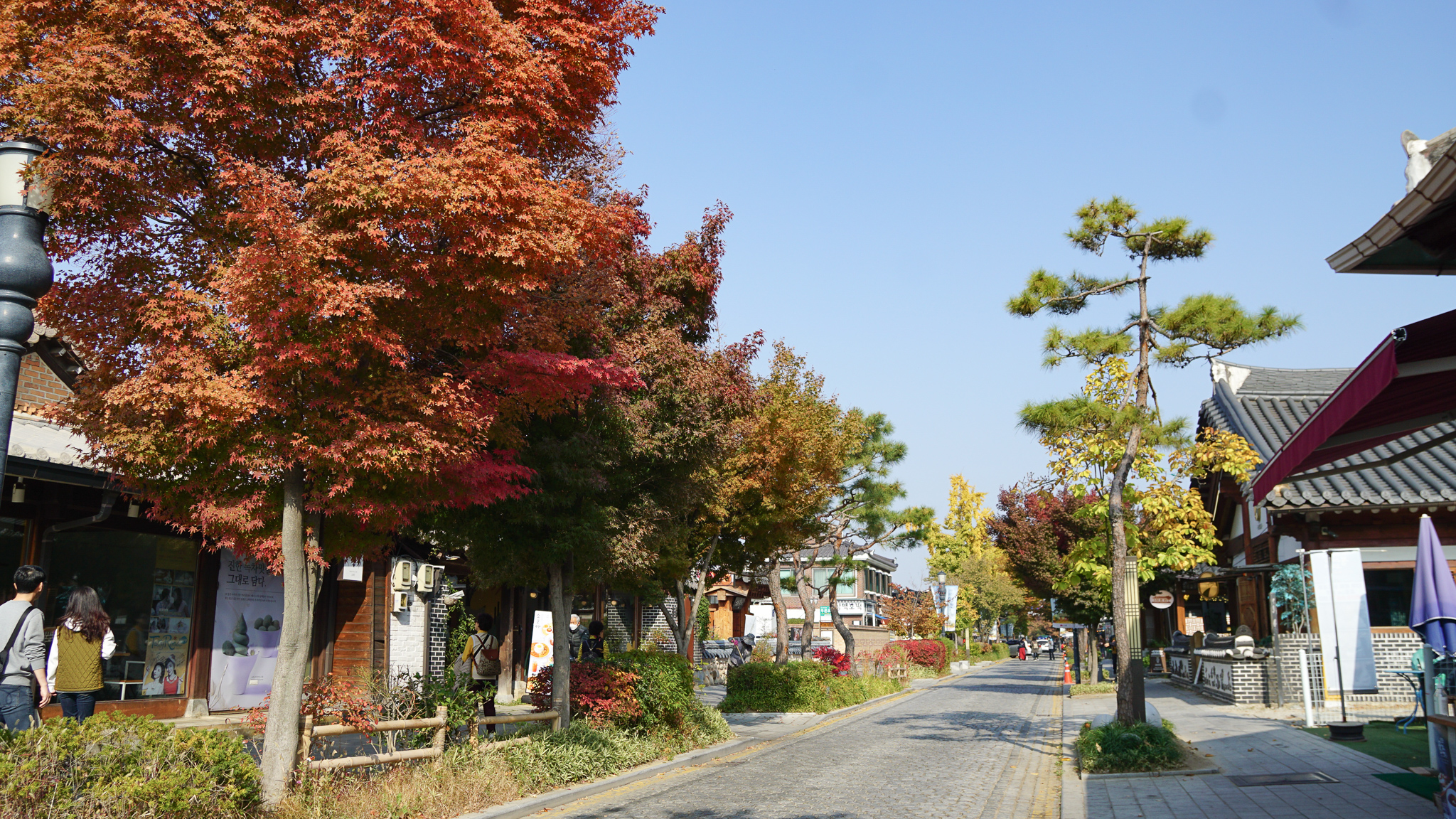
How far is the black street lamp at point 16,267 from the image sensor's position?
505cm

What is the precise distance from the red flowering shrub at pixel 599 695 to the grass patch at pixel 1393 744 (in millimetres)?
8779

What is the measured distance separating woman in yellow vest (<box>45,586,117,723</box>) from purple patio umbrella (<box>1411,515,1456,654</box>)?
11.8 m

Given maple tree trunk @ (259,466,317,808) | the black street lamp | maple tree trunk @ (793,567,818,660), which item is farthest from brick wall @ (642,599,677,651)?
the black street lamp

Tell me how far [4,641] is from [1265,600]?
24770 mm

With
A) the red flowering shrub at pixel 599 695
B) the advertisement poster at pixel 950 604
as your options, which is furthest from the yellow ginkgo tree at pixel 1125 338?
the advertisement poster at pixel 950 604

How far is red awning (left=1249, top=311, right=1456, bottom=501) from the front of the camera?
5.25m

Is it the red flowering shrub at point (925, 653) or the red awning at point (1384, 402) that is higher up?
the red awning at point (1384, 402)

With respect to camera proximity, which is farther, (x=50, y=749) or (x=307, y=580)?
(x=307, y=580)

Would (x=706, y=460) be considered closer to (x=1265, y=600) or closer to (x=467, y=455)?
(x=467, y=455)

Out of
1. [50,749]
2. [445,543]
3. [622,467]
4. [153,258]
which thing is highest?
[153,258]

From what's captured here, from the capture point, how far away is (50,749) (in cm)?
586

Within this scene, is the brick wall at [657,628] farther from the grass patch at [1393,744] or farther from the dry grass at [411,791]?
the dry grass at [411,791]

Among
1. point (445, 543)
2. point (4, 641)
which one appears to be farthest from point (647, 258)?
point (4, 641)

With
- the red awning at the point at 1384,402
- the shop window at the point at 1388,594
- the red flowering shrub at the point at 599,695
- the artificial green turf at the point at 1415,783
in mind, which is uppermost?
the red awning at the point at 1384,402
